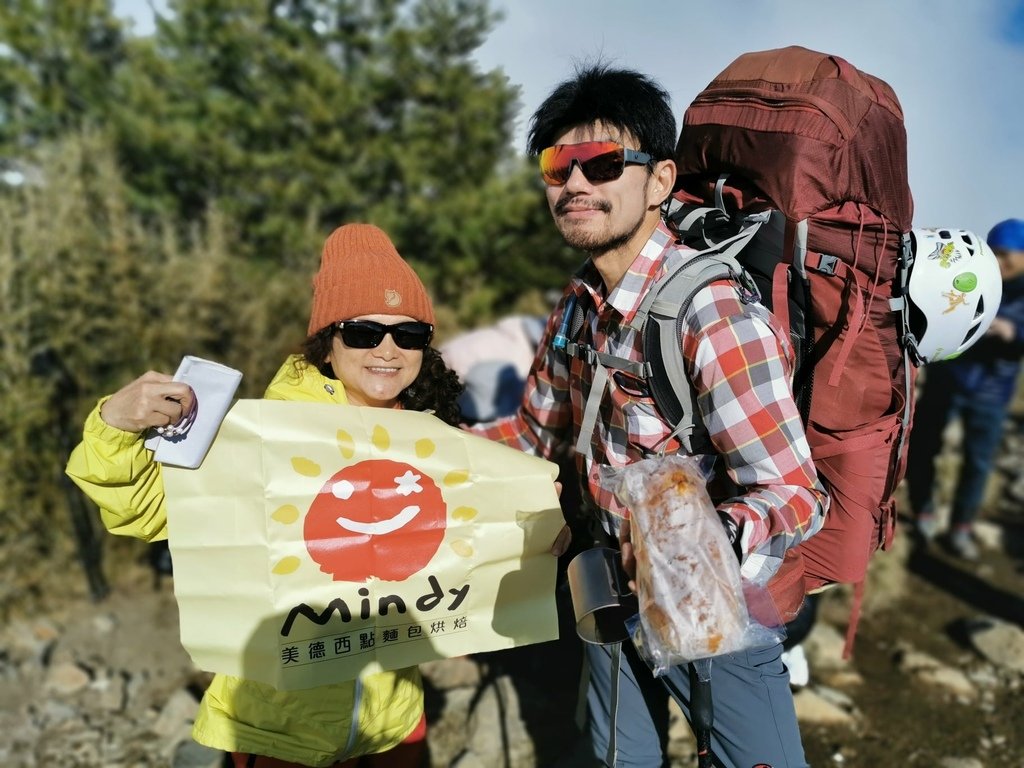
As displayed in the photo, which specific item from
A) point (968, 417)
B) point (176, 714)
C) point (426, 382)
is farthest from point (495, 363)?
point (968, 417)

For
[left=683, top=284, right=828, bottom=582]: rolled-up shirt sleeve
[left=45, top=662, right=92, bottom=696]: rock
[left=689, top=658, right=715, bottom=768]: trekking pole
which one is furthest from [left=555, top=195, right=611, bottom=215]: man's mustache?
[left=45, top=662, right=92, bottom=696]: rock

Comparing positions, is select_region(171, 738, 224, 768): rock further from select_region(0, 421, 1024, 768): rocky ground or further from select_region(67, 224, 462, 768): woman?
select_region(67, 224, 462, 768): woman

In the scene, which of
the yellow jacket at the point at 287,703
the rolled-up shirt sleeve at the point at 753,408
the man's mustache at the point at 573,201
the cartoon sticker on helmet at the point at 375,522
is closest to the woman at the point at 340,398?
the yellow jacket at the point at 287,703

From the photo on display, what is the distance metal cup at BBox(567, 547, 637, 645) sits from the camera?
6.04 ft

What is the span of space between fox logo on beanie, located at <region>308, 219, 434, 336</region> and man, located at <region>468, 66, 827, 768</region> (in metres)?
0.54

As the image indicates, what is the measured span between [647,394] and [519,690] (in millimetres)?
2718

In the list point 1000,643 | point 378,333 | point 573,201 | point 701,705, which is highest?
point 573,201

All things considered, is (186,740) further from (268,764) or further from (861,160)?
(861,160)

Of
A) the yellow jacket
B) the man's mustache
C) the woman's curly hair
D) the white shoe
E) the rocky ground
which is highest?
the man's mustache

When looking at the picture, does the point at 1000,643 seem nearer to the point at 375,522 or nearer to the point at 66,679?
the point at 375,522

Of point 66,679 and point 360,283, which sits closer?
point 360,283

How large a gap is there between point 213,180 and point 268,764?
7.88 m

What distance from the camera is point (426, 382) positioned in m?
2.54

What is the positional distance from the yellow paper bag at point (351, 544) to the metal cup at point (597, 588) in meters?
0.40
